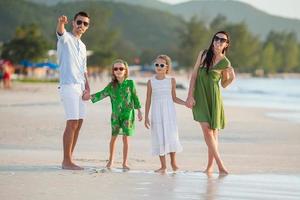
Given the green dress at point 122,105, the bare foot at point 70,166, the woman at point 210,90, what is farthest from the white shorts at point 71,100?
the woman at point 210,90

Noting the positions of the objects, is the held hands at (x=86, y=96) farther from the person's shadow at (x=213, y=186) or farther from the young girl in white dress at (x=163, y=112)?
the person's shadow at (x=213, y=186)

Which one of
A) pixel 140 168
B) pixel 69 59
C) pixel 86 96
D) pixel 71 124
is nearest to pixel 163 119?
pixel 140 168

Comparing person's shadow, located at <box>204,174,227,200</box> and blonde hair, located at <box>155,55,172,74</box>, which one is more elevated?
blonde hair, located at <box>155,55,172,74</box>

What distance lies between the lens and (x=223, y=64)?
8.11m

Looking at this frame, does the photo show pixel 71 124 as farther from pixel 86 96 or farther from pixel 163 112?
pixel 163 112

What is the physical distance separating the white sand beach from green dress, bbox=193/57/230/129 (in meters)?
0.62

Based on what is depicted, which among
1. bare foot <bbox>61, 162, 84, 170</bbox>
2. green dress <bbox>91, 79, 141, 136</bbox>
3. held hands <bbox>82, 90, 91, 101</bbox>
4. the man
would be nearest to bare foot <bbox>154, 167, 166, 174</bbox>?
green dress <bbox>91, 79, 141, 136</bbox>

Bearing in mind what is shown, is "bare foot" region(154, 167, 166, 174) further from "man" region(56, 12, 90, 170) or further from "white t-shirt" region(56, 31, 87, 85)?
"white t-shirt" region(56, 31, 87, 85)

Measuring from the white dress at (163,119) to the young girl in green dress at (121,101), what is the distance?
0.72ft

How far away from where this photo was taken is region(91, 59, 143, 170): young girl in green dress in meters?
8.36

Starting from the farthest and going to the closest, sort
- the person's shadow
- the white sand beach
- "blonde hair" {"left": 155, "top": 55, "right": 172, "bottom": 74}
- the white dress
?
"blonde hair" {"left": 155, "top": 55, "right": 172, "bottom": 74}, the white dress, the white sand beach, the person's shadow

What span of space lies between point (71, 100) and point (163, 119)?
44.0 inches

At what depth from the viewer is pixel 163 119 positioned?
27.3ft

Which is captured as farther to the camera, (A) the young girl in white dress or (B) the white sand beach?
(A) the young girl in white dress
